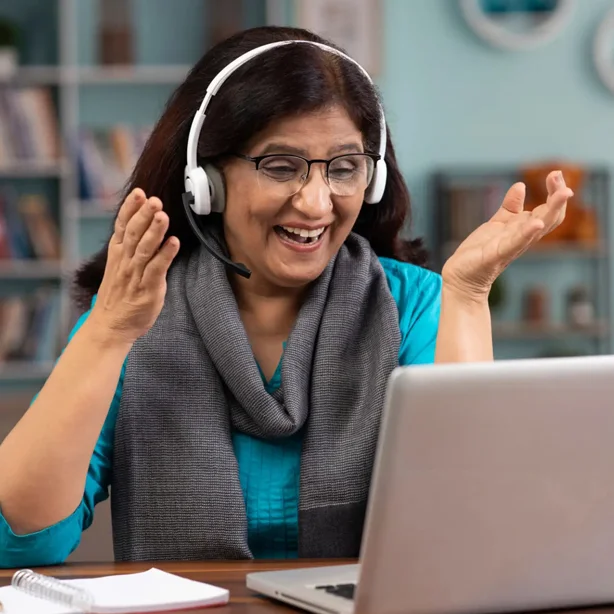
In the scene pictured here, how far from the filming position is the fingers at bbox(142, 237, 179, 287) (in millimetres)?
1177

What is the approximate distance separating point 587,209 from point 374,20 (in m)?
1.10

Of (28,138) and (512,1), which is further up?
(512,1)

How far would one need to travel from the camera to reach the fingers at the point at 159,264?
46.3 inches

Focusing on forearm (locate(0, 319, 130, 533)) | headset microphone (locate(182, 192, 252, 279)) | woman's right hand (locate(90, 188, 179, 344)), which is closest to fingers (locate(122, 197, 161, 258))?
woman's right hand (locate(90, 188, 179, 344))

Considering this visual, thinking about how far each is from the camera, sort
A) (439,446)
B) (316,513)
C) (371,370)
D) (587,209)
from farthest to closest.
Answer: (587,209) → (371,370) → (316,513) → (439,446)

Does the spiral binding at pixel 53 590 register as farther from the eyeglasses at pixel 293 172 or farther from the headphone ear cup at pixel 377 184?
the headphone ear cup at pixel 377 184

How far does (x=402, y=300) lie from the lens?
1591 millimetres

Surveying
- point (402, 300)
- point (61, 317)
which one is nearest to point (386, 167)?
point (402, 300)

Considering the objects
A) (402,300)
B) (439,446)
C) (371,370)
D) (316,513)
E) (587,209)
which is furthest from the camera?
(587,209)

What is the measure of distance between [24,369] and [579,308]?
6.94 feet

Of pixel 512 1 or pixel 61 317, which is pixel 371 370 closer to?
pixel 61 317

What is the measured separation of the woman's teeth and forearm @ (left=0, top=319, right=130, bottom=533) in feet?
0.99

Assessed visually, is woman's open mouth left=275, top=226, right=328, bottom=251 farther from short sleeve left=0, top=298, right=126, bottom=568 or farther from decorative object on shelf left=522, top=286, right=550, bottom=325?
decorative object on shelf left=522, top=286, right=550, bottom=325

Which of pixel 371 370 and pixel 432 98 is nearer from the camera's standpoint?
pixel 371 370
